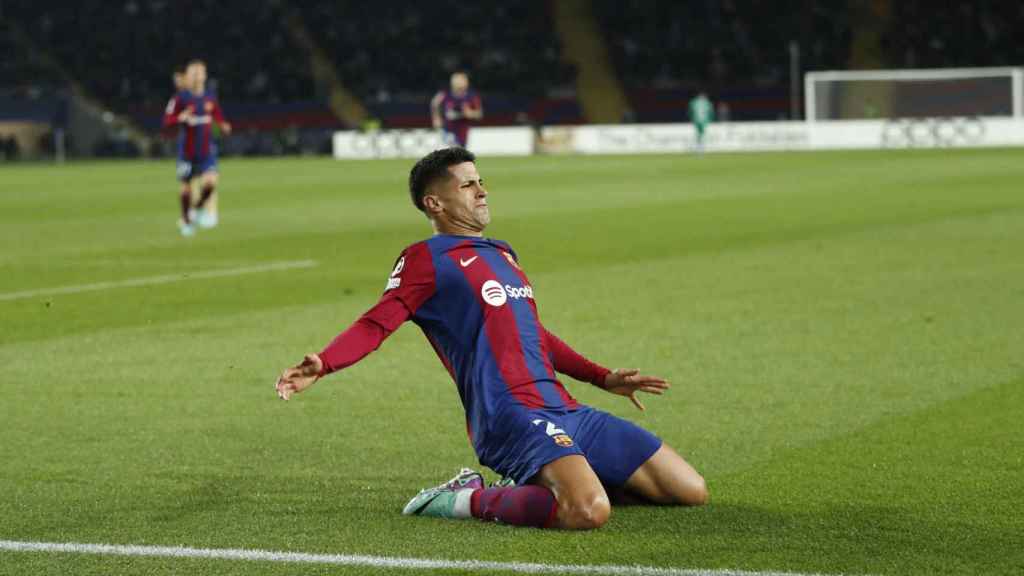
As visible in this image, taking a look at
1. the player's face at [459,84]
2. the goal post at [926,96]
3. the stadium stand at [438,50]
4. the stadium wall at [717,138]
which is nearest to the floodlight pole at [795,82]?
the stadium stand at [438,50]

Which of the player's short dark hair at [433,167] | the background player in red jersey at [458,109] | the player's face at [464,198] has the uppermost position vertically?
the player's short dark hair at [433,167]

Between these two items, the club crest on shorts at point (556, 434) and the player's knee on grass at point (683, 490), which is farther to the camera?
the player's knee on grass at point (683, 490)

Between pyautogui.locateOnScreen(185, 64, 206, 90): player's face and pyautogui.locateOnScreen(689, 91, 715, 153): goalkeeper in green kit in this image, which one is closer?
pyautogui.locateOnScreen(185, 64, 206, 90): player's face

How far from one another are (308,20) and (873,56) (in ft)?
76.6

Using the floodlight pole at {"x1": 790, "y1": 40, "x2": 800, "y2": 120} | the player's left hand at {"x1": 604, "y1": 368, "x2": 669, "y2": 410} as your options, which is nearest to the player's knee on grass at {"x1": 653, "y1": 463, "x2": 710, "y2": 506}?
the player's left hand at {"x1": 604, "y1": 368, "x2": 669, "y2": 410}

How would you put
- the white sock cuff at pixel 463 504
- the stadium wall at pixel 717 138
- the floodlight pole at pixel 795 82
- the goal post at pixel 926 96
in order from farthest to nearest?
the floodlight pole at pixel 795 82 → the goal post at pixel 926 96 → the stadium wall at pixel 717 138 → the white sock cuff at pixel 463 504

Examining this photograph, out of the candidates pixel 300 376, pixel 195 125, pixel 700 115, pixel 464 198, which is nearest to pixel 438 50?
pixel 700 115

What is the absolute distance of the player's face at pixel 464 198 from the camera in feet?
21.0

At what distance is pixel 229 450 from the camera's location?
7.87 metres

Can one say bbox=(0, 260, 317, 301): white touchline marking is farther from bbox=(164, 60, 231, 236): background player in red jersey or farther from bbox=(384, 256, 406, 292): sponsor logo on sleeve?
bbox=(384, 256, 406, 292): sponsor logo on sleeve

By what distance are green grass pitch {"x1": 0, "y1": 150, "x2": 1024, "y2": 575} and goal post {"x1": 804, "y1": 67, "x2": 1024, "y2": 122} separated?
28.2 m

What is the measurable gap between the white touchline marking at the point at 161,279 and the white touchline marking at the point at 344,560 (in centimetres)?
906

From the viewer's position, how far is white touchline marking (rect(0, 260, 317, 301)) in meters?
15.0

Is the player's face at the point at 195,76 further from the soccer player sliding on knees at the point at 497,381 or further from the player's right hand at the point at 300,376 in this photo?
the player's right hand at the point at 300,376
